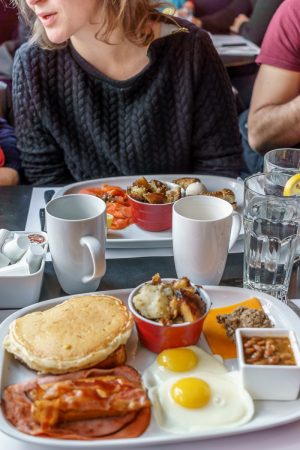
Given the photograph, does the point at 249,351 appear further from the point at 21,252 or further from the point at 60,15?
the point at 60,15

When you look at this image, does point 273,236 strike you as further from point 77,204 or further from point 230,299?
point 77,204

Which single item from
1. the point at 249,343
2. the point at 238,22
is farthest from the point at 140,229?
the point at 238,22

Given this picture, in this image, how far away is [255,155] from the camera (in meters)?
2.29

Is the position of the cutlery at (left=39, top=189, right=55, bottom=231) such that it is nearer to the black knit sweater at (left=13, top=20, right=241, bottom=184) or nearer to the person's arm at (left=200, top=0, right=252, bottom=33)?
the black knit sweater at (left=13, top=20, right=241, bottom=184)

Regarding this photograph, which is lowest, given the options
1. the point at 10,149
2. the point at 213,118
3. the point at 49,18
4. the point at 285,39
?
the point at 10,149

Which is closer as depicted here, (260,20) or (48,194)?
(48,194)

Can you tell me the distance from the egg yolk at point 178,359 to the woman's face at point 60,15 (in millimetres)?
934

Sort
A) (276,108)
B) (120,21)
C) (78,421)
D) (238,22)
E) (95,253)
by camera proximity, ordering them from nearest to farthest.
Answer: (78,421) < (95,253) < (120,21) < (276,108) < (238,22)

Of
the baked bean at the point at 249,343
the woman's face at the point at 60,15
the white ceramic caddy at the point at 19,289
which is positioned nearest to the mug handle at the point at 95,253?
the white ceramic caddy at the point at 19,289

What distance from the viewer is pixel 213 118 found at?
1.83 metres

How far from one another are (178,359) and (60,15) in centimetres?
99

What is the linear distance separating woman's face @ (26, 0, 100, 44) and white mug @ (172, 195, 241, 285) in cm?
64

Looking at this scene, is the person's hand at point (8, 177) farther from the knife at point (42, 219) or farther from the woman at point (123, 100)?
the knife at point (42, 219)

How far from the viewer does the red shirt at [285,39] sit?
1.90 metres
